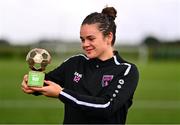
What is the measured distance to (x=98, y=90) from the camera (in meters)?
4.45

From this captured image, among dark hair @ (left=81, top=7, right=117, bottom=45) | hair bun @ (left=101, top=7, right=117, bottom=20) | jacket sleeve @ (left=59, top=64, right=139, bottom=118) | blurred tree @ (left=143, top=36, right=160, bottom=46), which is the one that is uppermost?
hair bun @ (left=101, top=7, right=117, bottom=20)

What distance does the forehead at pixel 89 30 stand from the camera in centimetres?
435

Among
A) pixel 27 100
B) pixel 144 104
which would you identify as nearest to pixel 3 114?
pixel 27 100

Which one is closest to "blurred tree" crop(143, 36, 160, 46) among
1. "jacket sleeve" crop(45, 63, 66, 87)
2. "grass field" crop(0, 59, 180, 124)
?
"grass field" crop(0, 59, 180, 124)

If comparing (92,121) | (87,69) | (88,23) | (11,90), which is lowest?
(11,90)

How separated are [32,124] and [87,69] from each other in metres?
6.33

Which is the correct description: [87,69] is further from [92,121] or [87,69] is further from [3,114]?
[3,114]

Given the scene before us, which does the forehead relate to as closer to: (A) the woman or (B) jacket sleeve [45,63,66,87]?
(A) the woman

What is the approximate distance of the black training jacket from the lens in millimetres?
4277

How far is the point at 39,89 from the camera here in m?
4.13

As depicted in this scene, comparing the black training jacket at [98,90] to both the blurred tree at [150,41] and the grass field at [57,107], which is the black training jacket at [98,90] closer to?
the grass field at [57,107]

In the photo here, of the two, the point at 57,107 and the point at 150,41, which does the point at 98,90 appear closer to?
the point at 57,107

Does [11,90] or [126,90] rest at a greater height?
[126,90]

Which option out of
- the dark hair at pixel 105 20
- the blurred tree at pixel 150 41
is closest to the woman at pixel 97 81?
the dark hair at pixel 105 20
